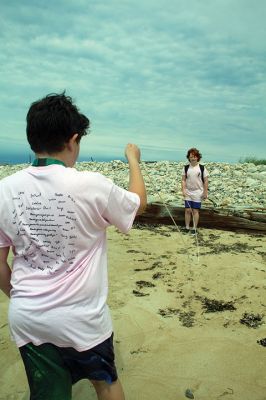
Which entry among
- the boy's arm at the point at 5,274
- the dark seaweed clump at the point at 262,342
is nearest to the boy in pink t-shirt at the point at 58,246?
the boy's arm at the point at 5,274

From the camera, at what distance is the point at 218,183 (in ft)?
42.2

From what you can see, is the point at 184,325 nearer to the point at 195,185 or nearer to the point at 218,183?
the point at 195,185

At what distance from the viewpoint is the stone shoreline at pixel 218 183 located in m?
9.70

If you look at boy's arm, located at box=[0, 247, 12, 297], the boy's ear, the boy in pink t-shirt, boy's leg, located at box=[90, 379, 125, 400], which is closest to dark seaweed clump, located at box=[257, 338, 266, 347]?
boy's leg, located at box=[90, 379, 125, 400]

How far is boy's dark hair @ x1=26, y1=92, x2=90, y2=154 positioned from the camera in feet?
5.56

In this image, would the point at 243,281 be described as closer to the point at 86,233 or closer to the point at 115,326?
the point at 115,326

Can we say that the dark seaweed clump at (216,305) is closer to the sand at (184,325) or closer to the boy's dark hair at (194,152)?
the sand at (184,325)

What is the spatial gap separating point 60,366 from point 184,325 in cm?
215

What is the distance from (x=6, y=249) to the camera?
1812 mm

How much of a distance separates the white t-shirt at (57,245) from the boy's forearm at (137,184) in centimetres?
11

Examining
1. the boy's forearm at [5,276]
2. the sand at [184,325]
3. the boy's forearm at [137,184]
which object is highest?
the boy's forearm at [137,184]

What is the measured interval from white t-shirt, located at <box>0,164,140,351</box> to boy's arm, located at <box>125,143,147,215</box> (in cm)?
12

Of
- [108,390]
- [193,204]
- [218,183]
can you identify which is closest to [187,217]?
[193,204]

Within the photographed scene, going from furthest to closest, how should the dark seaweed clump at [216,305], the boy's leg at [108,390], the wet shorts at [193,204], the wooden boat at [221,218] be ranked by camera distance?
the wet shorts at [193,204]
the wooden boat at [221,218]
the dark seaweed clump at [216,305]
the boy's leg at [108,390]
